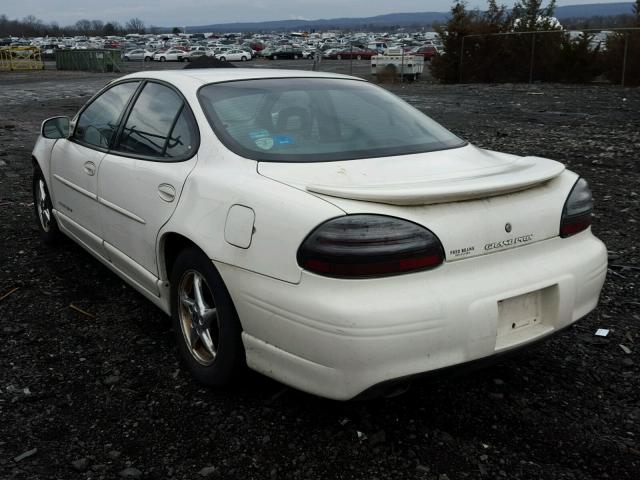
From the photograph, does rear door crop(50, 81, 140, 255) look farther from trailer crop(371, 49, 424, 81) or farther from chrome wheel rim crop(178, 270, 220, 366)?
trailer crop(371, 49, 424, 81)

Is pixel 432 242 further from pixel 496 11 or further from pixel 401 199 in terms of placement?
pixel 496 11

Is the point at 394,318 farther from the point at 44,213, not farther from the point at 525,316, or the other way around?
the point at 44,213

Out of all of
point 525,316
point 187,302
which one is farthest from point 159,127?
point 525,316

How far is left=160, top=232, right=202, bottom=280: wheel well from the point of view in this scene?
3207 mm

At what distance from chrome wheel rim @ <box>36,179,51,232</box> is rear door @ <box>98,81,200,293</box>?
1.62 m

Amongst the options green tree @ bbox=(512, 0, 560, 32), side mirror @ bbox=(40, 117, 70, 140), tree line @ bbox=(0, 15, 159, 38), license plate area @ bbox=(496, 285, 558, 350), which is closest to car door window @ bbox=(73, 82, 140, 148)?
side mirror @ bbox=(40, 117, 70, 140)

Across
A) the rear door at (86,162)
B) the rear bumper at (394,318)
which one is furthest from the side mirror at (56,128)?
the rear bumper at (394,318)

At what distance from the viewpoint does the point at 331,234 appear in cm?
243

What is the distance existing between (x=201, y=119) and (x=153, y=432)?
1504 mm

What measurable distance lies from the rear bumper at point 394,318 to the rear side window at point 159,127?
2.98 ft

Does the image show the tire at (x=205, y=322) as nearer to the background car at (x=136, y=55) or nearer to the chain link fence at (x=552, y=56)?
the chain link fence at (x=552, y=56)

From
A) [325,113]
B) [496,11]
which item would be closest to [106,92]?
[325,113]

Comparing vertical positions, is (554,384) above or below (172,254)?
below

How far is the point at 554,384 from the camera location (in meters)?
3.19
